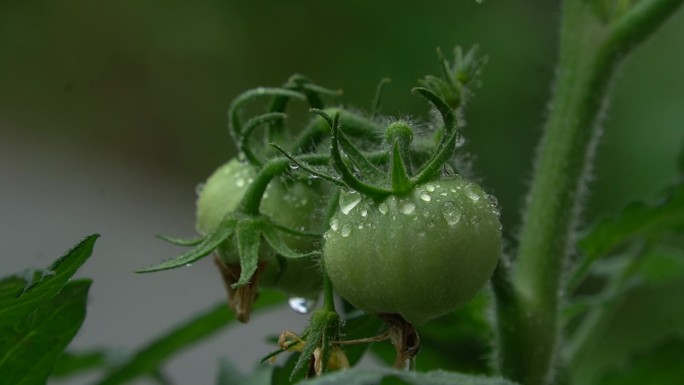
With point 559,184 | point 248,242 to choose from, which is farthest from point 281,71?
point 248,242

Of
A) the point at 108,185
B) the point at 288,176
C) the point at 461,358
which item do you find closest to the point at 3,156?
the point at 108,185

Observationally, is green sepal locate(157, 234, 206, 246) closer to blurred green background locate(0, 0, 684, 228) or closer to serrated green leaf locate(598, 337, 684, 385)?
serrated green leaf locate(598, 337, 684, 385)

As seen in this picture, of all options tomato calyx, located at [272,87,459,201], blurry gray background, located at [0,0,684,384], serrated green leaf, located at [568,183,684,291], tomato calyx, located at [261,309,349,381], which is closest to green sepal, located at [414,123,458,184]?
tomato calyx, located at [272,87,459,201]

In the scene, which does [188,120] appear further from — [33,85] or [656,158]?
[656,158]

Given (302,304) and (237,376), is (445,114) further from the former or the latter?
(237,376)

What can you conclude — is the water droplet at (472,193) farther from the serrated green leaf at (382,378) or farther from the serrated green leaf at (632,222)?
the serrated green leaf at (632,222)
